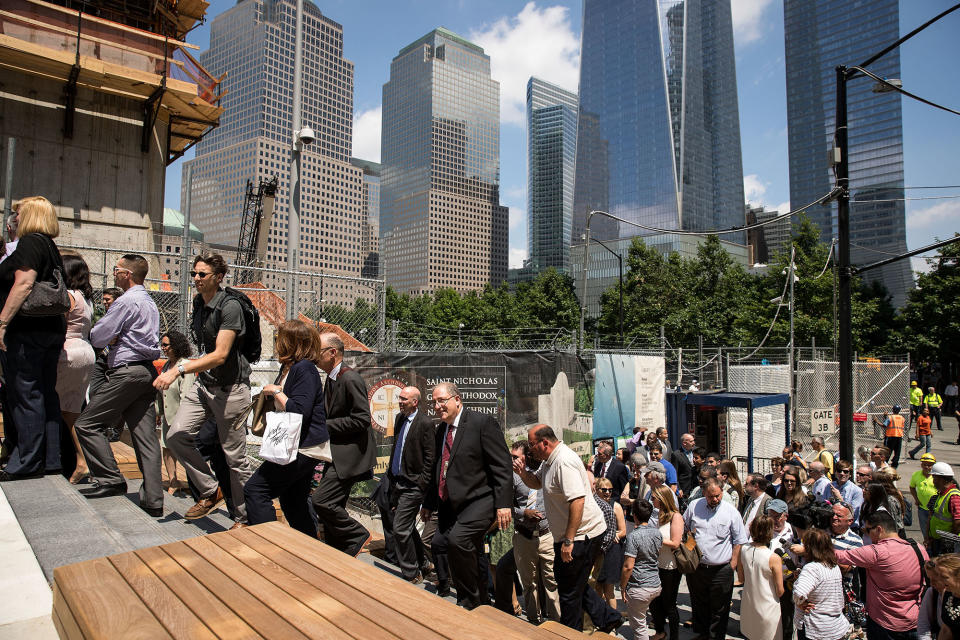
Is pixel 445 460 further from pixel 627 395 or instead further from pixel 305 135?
pixel 627 395

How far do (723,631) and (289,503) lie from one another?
4845 mm

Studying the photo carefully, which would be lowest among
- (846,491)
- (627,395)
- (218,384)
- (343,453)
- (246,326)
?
(846,491)

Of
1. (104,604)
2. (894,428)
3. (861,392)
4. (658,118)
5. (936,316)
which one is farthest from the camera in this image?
(658,118)

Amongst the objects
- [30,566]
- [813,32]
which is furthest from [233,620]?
[813,32]

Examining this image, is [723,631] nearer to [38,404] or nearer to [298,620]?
[298,620]

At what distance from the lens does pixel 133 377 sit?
4.71m

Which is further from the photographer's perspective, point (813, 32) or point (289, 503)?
point (813, 32)

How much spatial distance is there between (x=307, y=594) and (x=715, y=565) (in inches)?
210

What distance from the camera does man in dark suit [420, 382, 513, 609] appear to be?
4.59 meters

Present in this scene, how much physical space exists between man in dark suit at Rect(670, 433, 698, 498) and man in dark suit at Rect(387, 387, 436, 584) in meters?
6.17

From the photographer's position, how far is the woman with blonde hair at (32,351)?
4.48m

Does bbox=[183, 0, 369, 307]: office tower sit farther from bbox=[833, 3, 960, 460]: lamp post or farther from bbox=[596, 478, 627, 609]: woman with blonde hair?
bbox=[596, 478, 627, 609]: woman with blonde hair

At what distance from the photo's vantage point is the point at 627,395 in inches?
522

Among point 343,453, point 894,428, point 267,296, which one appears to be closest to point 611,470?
point 343,453
